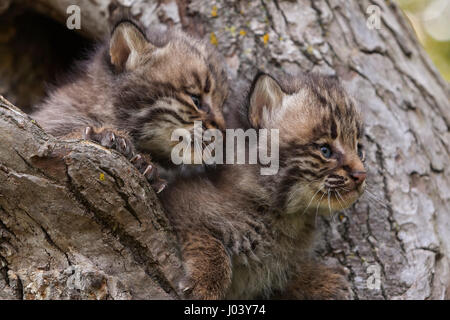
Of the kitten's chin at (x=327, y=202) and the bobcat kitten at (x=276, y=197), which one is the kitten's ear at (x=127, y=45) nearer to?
the bobcat kitten at (x=276, y=197)

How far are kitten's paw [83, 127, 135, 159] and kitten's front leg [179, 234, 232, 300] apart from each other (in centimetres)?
81

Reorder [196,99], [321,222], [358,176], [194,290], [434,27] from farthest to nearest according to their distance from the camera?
[434,27] < [321,222] < [196,99] < [358,176] < [194,290]

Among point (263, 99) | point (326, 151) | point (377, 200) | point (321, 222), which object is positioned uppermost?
point (263, 99)

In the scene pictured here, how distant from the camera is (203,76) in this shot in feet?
16.2

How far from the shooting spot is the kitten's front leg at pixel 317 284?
489 cm

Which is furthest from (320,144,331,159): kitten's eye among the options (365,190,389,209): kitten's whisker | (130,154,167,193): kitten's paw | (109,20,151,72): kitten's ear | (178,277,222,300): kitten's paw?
(109,20,151,72): kitten's ear

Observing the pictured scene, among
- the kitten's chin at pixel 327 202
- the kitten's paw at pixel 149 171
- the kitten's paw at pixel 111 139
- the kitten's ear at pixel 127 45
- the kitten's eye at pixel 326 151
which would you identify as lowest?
the kitten's chin at pixel 327 202

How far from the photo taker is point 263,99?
4.81 meters

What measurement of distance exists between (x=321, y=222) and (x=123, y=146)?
2.04 m

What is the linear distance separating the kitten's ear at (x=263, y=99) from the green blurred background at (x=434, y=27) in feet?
17.2

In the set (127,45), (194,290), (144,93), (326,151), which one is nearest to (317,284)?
(326,151)

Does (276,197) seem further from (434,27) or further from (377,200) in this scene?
(434,27)

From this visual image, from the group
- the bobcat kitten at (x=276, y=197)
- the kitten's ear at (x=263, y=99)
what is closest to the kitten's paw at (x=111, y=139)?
the bobcat kitten at (x=276, y=197)
